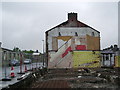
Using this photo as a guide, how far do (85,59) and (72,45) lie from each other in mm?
4654

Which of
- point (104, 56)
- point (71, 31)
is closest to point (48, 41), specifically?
point (71, 31)

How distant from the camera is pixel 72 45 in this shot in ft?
115

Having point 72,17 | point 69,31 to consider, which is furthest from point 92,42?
point 72,17

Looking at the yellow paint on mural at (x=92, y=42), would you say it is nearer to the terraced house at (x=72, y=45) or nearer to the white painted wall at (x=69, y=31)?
the terraced house at (x=72, y=45)

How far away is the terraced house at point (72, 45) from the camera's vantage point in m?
31.5

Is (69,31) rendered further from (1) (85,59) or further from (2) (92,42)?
(1) (85,59)

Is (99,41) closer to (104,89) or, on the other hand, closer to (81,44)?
(81,44)

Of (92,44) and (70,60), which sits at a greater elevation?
(92,44)

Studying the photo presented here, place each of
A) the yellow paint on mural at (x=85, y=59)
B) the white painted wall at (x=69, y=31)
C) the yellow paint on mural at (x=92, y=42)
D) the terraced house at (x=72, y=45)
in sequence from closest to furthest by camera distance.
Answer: the yellow paint on mural at (x=85, y=59) < the terraced house at (x=72, y=45) < the yellow paint on mural at (x=92, y=42) < the white painted wall at (x=69, y=31)

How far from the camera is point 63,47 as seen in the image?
35.2 m

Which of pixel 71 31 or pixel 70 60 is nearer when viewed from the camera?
pixel 70 60

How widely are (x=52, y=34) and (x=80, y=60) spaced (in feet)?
27.9

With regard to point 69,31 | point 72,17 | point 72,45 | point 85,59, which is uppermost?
point 72,17

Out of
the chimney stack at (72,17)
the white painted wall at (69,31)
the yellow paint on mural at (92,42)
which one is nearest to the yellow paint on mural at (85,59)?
the yellow paint on mural at (92,42)
